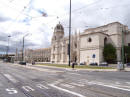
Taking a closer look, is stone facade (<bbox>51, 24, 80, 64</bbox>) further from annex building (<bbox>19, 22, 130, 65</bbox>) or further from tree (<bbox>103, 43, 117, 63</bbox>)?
tree (<bbox>103, 43, 117, 63</bbox>)

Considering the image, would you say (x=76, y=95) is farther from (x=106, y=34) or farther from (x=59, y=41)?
(x=59, y=41)

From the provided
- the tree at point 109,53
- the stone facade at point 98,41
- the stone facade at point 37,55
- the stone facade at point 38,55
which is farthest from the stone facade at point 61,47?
the stone facade at point 37,55

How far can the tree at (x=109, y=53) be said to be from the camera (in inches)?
2360

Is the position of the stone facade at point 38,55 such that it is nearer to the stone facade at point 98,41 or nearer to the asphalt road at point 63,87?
the stone facade at point 98,41

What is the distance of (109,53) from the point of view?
60750 millimetres

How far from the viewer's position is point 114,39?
6569 centimetres

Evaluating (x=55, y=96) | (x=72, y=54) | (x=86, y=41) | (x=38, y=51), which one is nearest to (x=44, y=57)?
(x=38, y=51)

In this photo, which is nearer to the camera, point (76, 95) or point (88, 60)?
point (76, 95)

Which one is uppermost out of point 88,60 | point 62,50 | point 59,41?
point 59,41

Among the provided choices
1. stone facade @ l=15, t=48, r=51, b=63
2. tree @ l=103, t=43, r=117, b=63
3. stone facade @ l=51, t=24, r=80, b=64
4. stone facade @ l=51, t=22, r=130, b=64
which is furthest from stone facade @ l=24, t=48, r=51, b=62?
tree @ l=103, t=43, r=117, b=63

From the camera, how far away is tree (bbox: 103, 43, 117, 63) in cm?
5995

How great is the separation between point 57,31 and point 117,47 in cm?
4852

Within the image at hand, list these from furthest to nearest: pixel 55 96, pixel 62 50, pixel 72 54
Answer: pixel 62 50, pixel 72 54, pixel 55 96

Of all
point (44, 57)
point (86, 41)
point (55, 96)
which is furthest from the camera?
point (44, 57)
